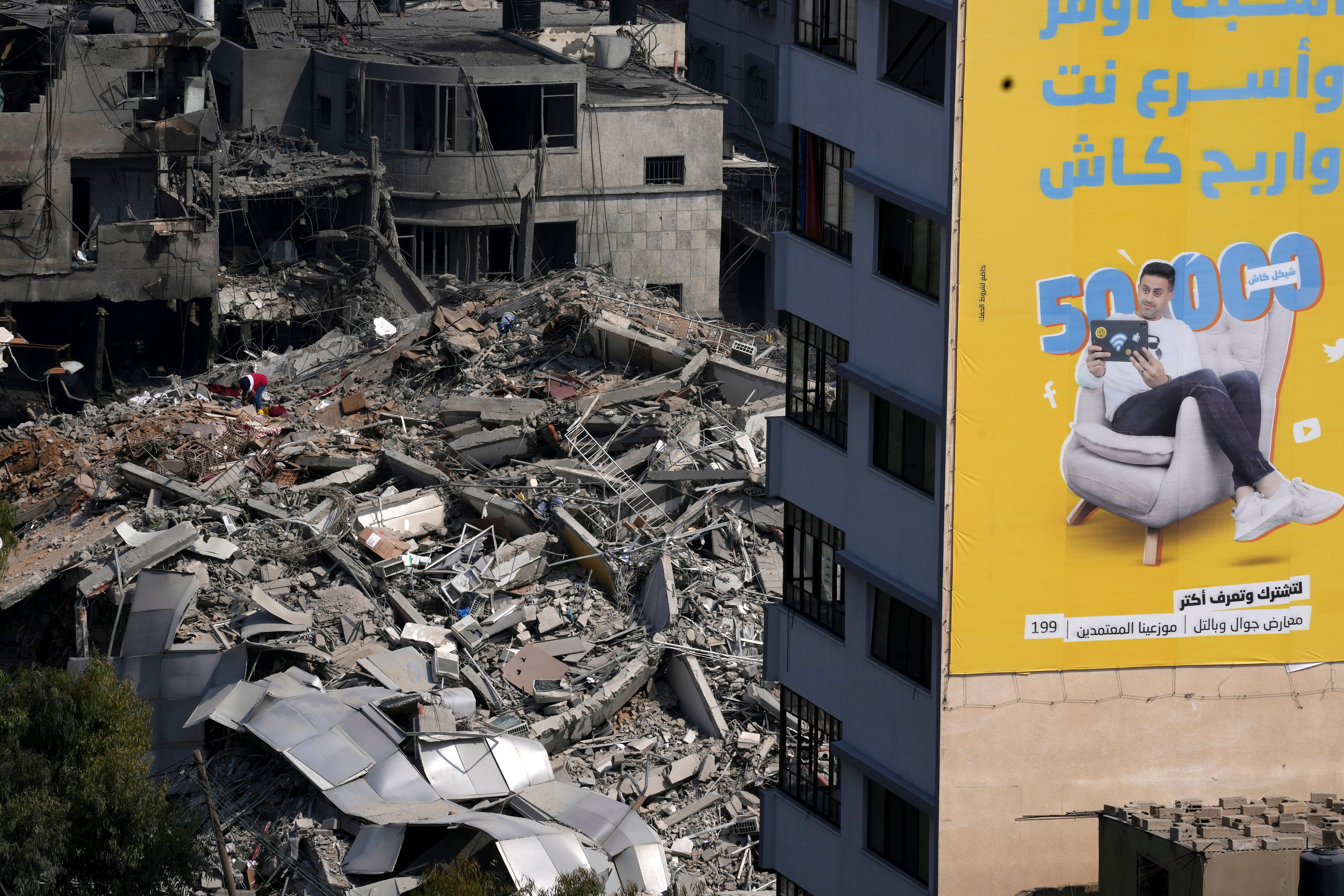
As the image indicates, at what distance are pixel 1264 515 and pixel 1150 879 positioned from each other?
12.8 feet

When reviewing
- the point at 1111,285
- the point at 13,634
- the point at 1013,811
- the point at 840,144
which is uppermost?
the point at 840,144

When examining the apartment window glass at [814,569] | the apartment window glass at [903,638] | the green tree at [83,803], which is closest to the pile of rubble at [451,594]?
the green tree at [83,803]

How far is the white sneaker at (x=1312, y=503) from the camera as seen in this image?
17.2m

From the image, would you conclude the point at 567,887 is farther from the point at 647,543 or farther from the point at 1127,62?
the point at 647,543

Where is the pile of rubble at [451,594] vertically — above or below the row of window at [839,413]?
below

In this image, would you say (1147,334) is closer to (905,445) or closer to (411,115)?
(905,445)

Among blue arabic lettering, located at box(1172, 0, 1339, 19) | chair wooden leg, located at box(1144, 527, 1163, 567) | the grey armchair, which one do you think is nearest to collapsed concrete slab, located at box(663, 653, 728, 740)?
chair wooden leg, located at box(1144, 527, 1163, 567)

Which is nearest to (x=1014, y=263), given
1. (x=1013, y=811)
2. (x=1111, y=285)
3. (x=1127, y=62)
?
(x=1111, y=285)

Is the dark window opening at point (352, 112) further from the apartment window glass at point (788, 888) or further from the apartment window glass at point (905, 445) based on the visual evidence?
the apartment window glass at point (905, 445)

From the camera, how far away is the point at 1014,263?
643 inches

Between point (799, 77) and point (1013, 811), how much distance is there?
759 centimetres

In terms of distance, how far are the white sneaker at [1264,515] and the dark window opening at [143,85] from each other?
32611 millimetres

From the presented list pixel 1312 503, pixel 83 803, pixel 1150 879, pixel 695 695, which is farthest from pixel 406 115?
pixel 1150 879

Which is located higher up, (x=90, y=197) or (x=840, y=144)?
(x=840, y=144)
